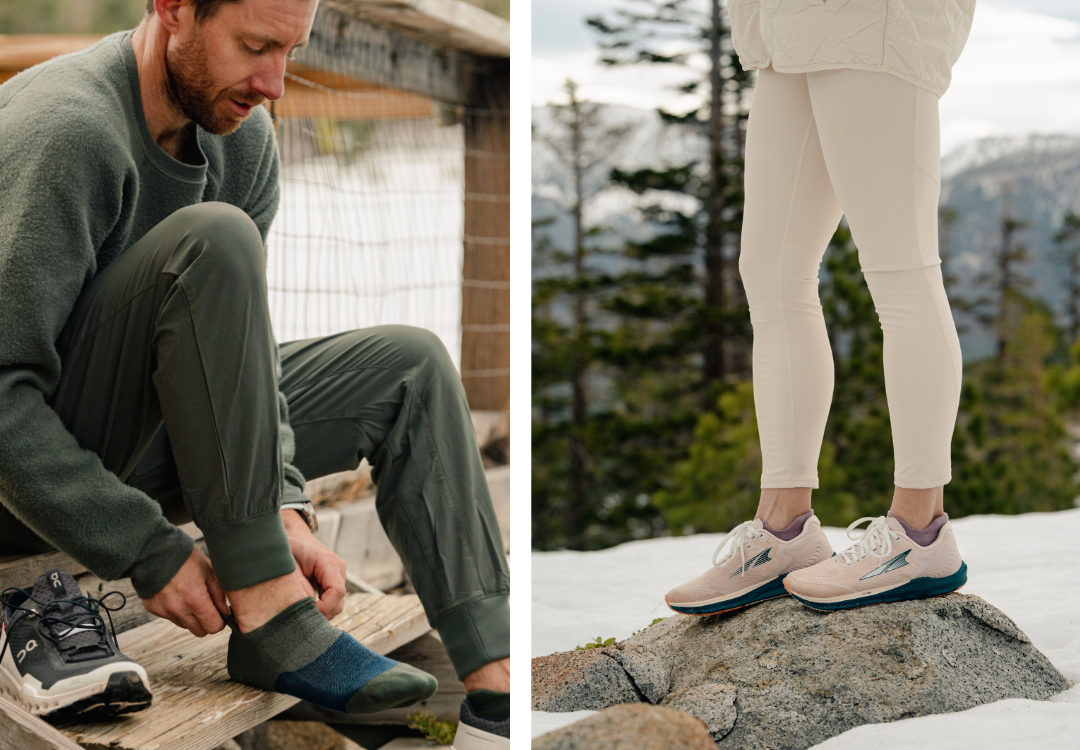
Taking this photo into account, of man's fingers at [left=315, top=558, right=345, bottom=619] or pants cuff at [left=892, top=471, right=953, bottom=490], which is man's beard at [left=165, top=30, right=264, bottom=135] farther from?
pants cuff at [left=892, top=471, right=953, bottom=490]

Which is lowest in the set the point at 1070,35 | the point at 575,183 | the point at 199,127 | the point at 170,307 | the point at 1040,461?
the point at 1040,461

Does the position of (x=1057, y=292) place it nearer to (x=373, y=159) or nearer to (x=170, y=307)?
(x=373, y=159)

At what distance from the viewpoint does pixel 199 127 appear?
1.09 m

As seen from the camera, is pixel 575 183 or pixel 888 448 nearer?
pixel 888 448

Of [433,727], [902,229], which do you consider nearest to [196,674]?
[433,727]

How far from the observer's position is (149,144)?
1.01m

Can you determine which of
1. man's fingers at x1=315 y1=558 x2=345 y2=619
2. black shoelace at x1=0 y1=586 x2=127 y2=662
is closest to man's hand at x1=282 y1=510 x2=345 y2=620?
man's fingers at x1=315 y1=558 x2=345 y2=619

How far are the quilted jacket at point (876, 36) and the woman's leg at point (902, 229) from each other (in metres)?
0.02

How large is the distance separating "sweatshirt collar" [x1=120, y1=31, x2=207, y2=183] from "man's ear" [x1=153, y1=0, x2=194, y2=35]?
0.19ft

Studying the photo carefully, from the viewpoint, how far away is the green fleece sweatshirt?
2.78 ft

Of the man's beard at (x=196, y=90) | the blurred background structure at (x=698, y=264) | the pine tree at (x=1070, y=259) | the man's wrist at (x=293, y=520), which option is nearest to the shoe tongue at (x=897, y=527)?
the man's wrist at (x=293, y=520)

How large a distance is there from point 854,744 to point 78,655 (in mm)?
782

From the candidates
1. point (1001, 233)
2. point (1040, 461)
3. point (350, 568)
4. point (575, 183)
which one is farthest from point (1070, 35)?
point (350, 568)

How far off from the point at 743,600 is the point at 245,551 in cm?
68
